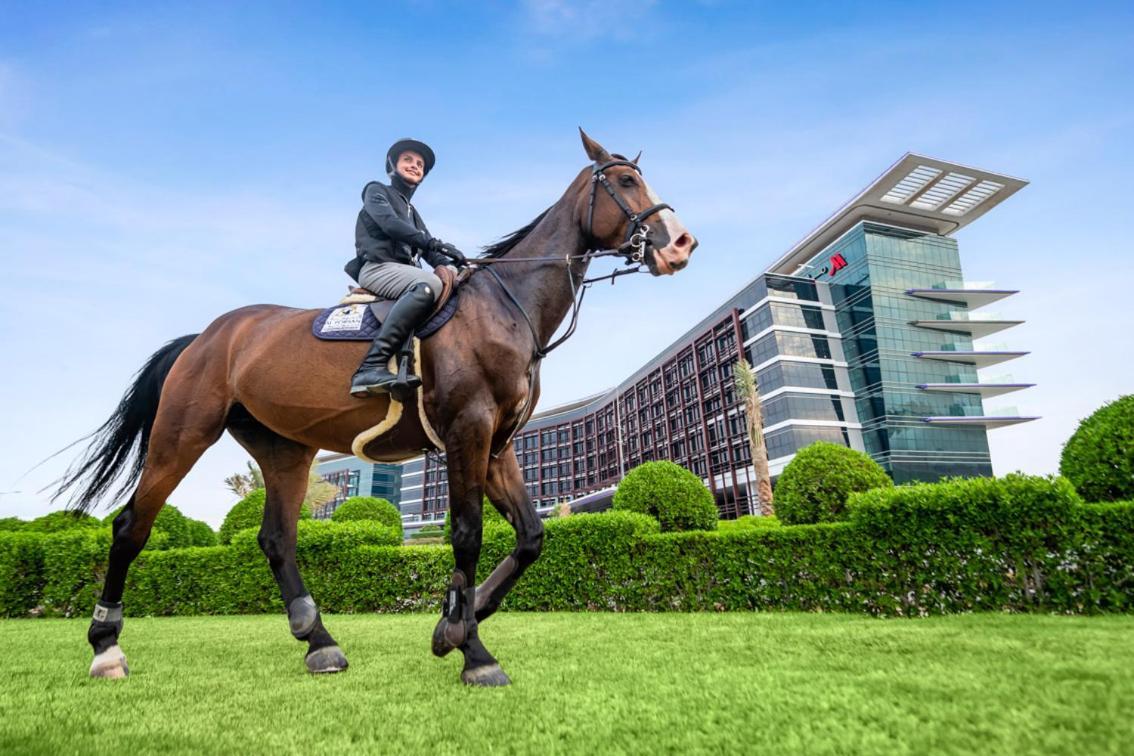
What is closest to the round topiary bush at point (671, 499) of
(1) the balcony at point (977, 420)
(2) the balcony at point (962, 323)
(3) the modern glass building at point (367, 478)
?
(1) the balcony at point (977, 420)

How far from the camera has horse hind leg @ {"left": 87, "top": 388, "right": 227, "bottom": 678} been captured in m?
4.52

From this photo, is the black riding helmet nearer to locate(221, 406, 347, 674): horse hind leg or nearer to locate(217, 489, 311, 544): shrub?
locate(221, 406, 347, 674): horse hind leg

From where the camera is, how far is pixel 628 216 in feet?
14.4

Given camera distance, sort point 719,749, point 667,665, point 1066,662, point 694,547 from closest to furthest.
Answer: point 719,749 → point 1066,662 → point 667,665 → point 694,547

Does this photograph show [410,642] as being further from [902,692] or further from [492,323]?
[902,692]

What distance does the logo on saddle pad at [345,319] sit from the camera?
446 centimetres

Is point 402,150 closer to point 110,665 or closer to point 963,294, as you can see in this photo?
point 110,665

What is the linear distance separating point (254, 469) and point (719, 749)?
174 ft

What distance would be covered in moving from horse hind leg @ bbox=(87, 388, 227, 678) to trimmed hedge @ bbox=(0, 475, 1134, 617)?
7.70 meters

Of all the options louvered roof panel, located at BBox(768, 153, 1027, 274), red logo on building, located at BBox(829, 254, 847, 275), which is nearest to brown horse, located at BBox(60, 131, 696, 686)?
louvered roof panel, located at BBox(768, 153, 1027, 274)

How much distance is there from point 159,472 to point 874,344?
70.2m

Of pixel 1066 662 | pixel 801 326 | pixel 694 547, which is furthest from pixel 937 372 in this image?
pixel 1066 662

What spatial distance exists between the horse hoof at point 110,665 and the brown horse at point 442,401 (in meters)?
0.01

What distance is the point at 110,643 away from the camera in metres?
4.19
